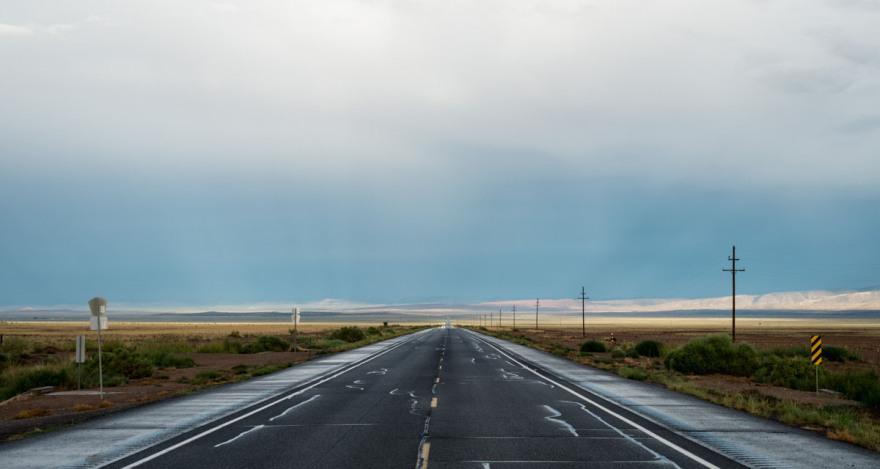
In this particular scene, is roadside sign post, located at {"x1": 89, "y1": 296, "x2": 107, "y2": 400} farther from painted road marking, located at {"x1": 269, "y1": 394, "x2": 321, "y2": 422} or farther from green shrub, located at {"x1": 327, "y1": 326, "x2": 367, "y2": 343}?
green shrub, located at {"x1": 327, "y1": 326, "x2": 367, "y2": 343}

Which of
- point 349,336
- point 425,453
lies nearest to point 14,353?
point 425,453

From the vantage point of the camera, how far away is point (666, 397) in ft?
74.4

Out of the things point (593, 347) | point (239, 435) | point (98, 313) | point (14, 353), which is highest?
point (98, 313)

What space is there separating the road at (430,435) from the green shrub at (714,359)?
16.3 meters

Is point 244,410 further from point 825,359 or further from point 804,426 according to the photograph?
point 825,359

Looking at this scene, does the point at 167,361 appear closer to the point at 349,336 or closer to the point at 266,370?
the point at 266,370

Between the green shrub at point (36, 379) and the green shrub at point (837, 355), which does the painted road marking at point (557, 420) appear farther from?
the green shrub at point (837, 355)

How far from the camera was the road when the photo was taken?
11539mm

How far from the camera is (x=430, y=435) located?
14141 mm

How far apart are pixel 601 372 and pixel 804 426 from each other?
723 inches

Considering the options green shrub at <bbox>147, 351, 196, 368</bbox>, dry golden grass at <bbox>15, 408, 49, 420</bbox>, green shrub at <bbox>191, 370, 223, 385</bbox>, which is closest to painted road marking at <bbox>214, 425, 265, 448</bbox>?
dry golden grass at <bbox>15, 408, 49, 420</bbox>

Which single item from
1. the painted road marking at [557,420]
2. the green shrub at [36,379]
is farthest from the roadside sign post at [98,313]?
the painted road marking at [557,420]

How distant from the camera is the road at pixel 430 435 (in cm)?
1154

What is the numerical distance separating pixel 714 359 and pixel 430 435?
2784 cm
